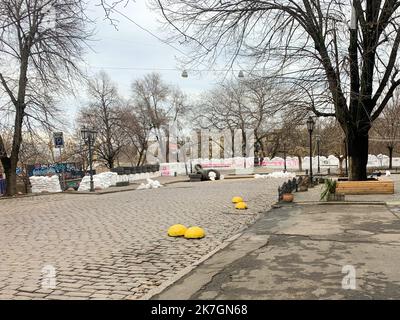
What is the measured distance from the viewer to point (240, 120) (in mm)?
70938

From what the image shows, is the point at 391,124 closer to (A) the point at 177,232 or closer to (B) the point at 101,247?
(A) the point at 177,232

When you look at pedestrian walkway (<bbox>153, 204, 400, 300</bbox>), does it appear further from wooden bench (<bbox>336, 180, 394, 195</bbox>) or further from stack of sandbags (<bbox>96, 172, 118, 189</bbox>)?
stack of sandbags (<bbox>96, 172, 118, 189</bbox>)

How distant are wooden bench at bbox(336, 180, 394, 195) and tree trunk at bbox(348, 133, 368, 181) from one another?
146cm

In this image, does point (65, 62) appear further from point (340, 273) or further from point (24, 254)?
point (340, 273)

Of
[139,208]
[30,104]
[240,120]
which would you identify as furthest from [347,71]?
[240,120]

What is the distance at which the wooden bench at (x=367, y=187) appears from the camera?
57.8ft

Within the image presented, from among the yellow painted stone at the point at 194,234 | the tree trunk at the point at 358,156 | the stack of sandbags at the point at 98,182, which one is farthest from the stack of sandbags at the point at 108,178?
the yellow painted stone at the point at 194,234

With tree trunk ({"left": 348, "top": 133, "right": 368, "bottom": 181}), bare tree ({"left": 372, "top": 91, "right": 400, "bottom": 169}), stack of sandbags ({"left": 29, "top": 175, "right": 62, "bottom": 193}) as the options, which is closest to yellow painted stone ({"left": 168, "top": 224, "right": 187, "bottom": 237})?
tree trunk ({"left": 348, "top": 133, "right": 368, "bottom": 181})

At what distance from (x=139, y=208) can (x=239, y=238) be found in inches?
273

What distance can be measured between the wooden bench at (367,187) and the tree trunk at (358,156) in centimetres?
146

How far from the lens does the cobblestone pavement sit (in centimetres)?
575

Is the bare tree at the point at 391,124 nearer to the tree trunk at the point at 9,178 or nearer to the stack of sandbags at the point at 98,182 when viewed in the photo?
the stack of sandbags at the point at 98,182

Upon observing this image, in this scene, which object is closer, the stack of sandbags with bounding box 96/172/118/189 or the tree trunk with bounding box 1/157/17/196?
the tree trunk with bounding box 1/157/17/196

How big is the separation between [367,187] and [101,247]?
1266 cm
